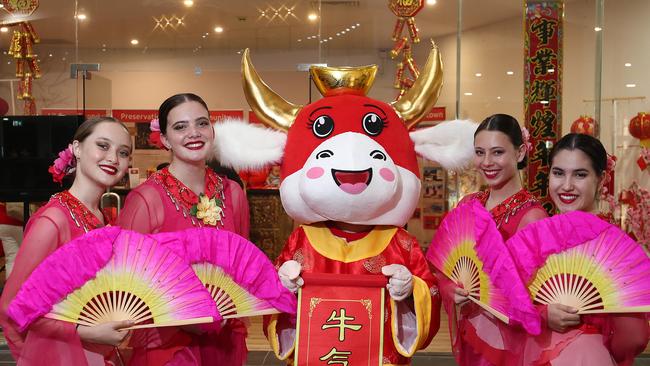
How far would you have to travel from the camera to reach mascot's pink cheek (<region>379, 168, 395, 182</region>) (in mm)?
2564

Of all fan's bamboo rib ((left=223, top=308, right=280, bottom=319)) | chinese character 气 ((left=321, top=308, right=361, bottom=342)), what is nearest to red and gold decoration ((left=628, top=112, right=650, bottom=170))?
chinese character 气 ((left=321, top=308, right=361, bottom=342))

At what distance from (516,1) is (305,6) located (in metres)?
1.83

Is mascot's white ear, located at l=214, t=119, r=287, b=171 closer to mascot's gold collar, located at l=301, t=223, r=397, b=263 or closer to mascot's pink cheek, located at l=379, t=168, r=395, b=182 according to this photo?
mascot's gold collar, located at l=301, t=223, r=397, b=263

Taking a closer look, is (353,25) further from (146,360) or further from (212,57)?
(146,360)

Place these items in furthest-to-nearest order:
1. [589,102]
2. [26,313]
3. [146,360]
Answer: [589,102], [146,360], [26,313]

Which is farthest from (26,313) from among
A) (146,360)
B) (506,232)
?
(506,232)

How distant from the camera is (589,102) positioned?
5969mm

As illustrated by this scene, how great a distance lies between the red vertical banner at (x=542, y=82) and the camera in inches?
215

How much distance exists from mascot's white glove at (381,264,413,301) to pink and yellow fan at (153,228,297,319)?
0.43 meters

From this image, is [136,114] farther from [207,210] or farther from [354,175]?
[354,175]

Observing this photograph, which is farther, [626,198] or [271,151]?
[626,198]

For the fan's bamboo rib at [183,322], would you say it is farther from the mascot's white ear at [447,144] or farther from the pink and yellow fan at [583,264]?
the mascot's white ear at [447,144]

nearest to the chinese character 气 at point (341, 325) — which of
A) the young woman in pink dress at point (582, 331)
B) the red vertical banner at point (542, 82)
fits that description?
the young woman in pink dress at point (582, 331)

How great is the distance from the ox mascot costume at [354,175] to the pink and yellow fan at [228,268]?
19cm
